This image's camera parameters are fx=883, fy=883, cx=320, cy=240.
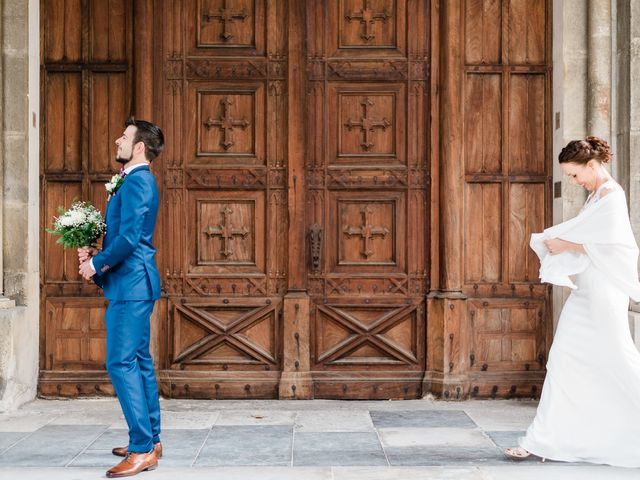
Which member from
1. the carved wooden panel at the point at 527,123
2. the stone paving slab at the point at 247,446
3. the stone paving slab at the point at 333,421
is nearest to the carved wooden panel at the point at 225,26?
the carved wooden panel at the point at 527,123

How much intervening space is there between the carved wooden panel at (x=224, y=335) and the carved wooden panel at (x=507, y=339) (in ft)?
5.69

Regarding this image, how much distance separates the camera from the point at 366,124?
7.56 m

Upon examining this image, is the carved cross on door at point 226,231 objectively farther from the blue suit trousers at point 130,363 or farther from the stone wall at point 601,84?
the stone wall at point 601,84

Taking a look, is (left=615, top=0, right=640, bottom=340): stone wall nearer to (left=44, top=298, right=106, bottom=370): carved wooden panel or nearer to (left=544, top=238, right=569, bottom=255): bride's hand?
(left=544, top=238, right=569, bottom=255): bride's hand

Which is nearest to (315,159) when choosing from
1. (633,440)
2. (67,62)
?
(67,62)

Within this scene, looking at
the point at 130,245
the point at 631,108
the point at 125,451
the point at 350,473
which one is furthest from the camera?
the point at 631,108

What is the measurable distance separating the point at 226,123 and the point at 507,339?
304cm

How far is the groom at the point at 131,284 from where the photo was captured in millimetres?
5086

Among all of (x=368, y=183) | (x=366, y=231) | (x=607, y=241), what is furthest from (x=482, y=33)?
(x=607, y=241)

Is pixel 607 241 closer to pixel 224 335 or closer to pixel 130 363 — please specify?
pixel 130 363

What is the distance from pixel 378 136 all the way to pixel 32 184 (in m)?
2.93

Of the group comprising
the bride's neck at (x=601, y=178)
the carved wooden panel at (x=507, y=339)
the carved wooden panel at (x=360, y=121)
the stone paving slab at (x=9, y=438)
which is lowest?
the stone paving slab at (x=9, y=438)

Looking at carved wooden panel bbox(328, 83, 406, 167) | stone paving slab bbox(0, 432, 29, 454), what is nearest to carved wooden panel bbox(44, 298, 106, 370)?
stone paving slab bbox(0, 432, 29, 454)

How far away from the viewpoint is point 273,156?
298 inches
